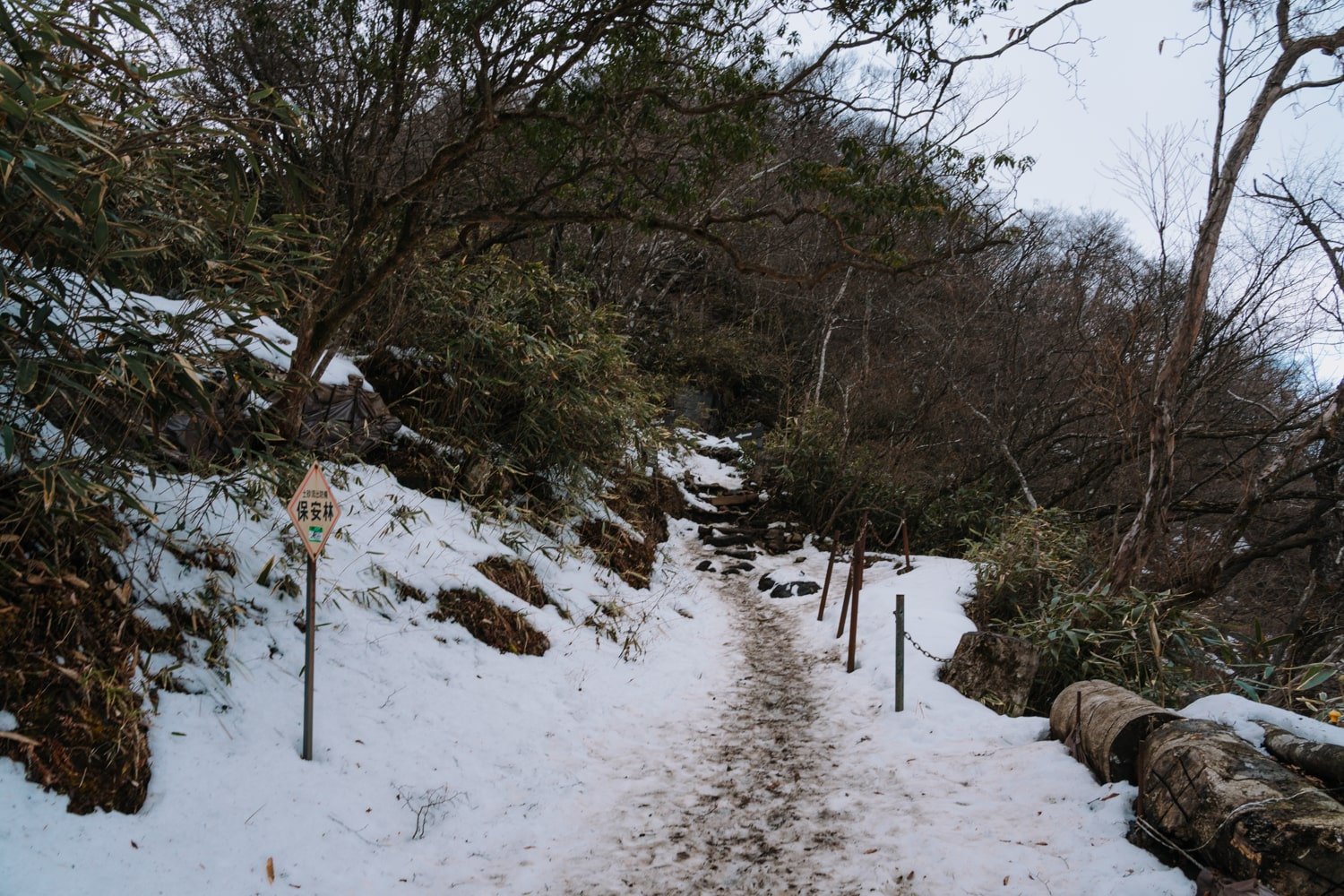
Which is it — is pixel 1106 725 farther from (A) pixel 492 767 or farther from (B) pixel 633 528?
(B) pixel 633 528

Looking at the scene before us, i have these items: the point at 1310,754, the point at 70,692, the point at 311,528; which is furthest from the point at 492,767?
the point at 1310,754

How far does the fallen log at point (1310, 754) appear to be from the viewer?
9.77ft

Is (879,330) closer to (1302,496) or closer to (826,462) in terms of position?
(826,462)

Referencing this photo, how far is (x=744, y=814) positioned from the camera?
4.21m

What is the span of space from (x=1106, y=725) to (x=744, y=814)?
6.63 ft

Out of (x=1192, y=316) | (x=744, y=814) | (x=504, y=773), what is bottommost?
(x=504, y=773)

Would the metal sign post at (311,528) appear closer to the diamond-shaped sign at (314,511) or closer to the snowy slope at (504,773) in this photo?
the diamond-shaped sign at (314,511)

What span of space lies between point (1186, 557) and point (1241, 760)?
17.0 ft

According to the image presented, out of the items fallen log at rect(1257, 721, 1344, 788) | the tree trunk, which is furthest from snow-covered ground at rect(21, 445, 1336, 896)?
the tree trunk

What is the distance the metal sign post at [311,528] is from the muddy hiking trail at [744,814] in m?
1.53

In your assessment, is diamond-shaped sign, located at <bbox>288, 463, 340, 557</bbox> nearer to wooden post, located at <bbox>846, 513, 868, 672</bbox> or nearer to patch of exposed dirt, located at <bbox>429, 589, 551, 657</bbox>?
patch of exposed dirt, located at <bbox>429, 589, 551, 657</bbox>

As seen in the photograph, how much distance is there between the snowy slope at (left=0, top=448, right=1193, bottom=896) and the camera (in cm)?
312

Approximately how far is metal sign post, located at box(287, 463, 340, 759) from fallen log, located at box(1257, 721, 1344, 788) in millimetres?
4463

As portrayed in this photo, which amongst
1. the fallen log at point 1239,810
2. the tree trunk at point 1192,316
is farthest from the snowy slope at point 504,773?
the tree trunk at point 1192,316
